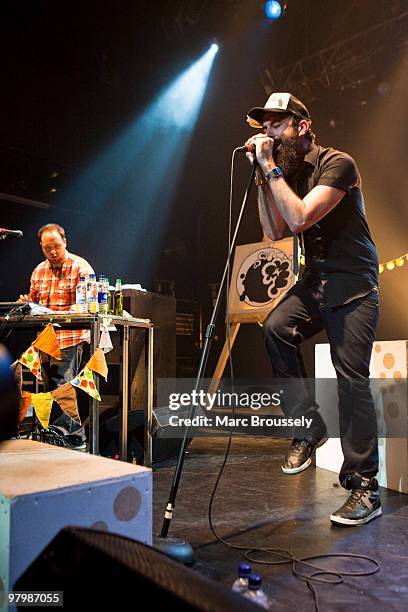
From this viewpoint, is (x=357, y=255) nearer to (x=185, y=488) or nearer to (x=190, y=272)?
(x=185, y=488)

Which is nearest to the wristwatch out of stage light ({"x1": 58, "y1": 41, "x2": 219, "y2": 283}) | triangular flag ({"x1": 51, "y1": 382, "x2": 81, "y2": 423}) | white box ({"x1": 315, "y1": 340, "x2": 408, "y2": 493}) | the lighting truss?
white box ({"x1": 315, "y1": 340, "x2": 408, "y2": 493})

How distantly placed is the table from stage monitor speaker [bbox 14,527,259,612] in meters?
2.40

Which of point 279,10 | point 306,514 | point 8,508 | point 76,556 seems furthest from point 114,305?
point 279,10

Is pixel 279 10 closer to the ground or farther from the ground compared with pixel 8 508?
farther from the ground

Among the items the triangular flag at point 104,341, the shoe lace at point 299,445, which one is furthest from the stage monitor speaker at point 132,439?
the shoe lace at point 299,445

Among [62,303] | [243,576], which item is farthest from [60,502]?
[62,303]

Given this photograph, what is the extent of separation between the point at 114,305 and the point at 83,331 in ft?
0.98

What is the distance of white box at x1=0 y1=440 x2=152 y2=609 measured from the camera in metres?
1.12

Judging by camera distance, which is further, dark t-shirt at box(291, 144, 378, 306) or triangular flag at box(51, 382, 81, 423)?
triangular flag at box(51, 382, 81, 423)

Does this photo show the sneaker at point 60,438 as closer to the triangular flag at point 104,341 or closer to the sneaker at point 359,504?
the triangular flag at point 104,341

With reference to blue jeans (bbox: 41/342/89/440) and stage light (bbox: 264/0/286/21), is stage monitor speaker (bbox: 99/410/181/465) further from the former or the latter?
stage light (bbox: 264/0/286/21)

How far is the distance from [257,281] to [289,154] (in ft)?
10.8

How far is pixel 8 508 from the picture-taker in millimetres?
1116

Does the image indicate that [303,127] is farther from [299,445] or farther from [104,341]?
[104,341]
